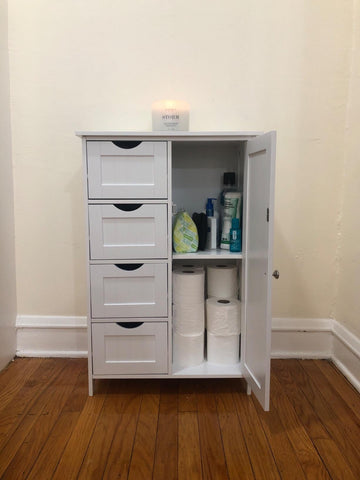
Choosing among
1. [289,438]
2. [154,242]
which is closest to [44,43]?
[154,242]

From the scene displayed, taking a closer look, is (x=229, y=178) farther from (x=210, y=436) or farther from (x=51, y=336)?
(x=51, y=336)

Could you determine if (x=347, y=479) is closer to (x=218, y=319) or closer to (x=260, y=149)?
(x=218, y=319)

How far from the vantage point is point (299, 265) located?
73.7 inches

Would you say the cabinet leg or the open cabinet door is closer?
the open cabinet door

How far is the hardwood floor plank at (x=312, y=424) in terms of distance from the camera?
1194 mm

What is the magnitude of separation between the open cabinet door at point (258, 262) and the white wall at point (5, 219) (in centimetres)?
106

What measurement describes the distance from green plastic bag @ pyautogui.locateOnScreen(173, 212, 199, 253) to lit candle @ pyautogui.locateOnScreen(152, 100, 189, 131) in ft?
1.21

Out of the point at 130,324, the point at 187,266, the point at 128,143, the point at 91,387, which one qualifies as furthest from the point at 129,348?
the point at 128,143

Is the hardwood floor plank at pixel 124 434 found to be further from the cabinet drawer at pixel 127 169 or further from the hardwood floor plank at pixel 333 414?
the cabinet drawer at pixel 127 169

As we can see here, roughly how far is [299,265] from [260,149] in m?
0.75

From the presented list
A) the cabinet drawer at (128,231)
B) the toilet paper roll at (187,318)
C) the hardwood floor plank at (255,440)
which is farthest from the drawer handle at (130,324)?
the hardwood floor plank at (255,440)

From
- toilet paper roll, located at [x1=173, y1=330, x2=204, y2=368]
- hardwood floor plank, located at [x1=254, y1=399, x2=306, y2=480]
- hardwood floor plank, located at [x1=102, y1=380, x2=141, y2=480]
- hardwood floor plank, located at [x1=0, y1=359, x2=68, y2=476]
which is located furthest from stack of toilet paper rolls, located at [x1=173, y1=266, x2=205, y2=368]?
hardwood floor plank, located at [x1=0, y1=359, x2=68, y2=476]

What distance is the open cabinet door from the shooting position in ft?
4.18

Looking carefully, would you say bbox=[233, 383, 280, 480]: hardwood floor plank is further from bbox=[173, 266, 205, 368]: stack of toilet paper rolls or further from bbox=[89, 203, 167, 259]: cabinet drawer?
bbox=[89, 203, 167, 259]: cabinet drawer
